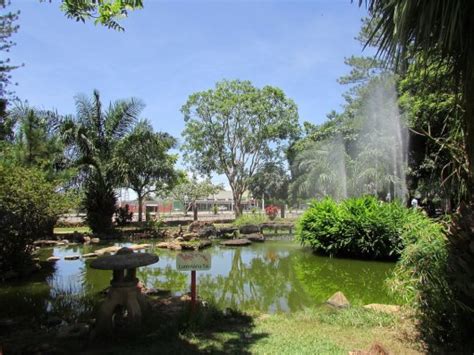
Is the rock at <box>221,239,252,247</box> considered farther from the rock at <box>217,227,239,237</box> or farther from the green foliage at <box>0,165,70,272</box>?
the green foliage at <box>0,165,70,272</box>

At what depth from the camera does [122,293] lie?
4996mm

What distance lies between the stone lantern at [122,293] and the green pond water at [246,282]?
2064 millimetres

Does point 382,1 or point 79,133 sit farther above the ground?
point 79,133

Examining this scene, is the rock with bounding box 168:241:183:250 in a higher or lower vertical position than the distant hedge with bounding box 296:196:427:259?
lower

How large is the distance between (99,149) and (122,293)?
13.9 m

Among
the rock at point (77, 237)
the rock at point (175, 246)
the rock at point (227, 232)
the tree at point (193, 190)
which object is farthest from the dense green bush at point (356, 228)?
the tree at point (193, 190)

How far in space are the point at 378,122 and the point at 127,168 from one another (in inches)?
492

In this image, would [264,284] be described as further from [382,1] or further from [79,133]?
[79,133]

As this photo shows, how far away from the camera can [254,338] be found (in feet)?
14.8

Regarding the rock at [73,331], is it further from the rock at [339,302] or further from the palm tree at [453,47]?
the palm tree at [453,47]

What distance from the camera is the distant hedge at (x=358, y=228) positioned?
449 inches

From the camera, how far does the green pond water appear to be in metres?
7.15

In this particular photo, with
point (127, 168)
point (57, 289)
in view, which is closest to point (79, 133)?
point (127, 168)

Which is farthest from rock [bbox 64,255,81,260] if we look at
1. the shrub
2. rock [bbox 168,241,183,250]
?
the shrub
